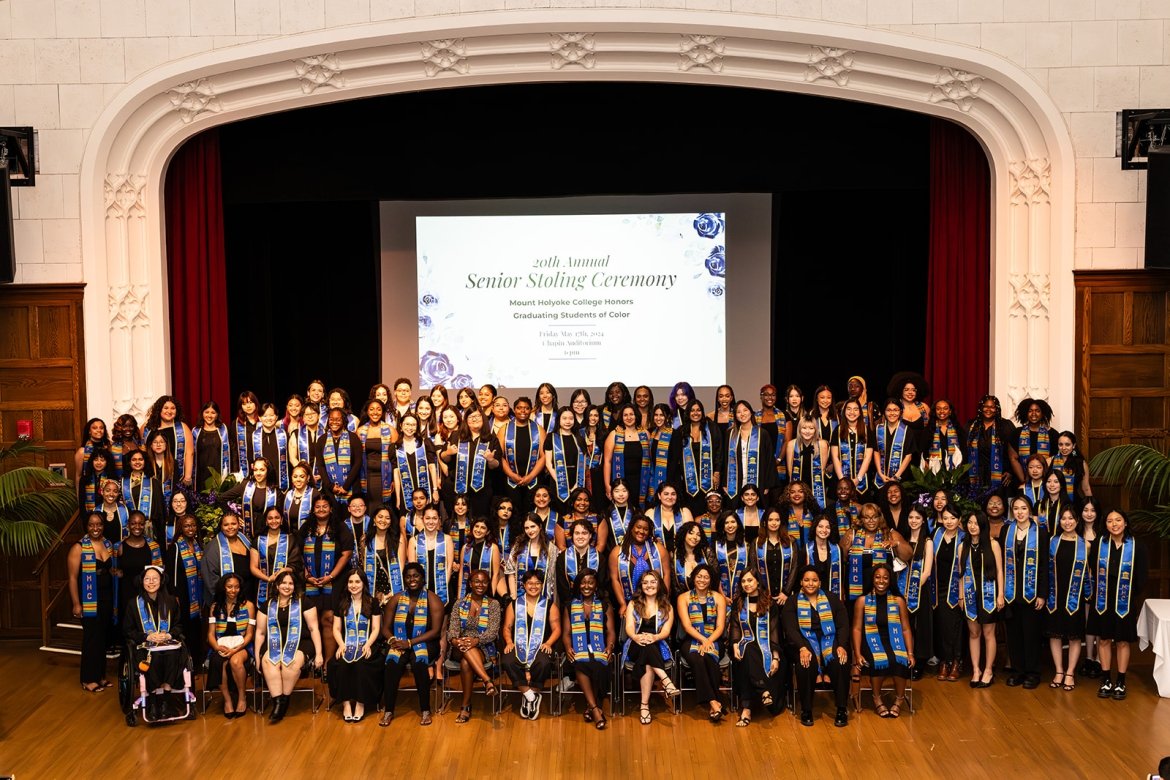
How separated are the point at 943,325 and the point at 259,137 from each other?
6.17 meters

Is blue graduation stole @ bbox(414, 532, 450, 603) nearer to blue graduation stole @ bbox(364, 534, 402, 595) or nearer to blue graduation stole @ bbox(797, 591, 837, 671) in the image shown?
blue graduation stole @ bbox(364, 534, 402, 595)

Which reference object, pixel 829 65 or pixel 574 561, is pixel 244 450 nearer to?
pixel 574 561

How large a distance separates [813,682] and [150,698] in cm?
422

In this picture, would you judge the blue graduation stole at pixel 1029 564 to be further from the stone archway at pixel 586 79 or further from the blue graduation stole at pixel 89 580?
the blue graduation stole at pixel 89 580

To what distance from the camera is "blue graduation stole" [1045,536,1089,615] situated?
26.1ft

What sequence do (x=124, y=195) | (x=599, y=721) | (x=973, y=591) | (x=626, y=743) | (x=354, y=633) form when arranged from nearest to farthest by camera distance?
(x=626, y=743) → (x=599, y=721) → (x=354, y=633) → (x=973, y=591) → (x=124, y=195)

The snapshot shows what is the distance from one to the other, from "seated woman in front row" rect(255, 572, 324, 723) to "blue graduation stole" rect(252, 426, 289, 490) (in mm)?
1315

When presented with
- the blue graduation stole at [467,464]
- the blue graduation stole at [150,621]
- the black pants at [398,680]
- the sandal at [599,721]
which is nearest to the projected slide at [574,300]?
the blue graduation stole at [467,464]

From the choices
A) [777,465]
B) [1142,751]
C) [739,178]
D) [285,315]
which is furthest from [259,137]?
[1142,751]

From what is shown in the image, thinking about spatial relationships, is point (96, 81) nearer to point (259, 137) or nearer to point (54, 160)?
point (54, 160)

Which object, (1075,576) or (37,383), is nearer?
(1075,576)

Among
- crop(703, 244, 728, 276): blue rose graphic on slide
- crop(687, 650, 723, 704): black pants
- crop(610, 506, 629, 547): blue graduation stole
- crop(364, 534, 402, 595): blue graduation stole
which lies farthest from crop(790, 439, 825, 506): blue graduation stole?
crop(364, 534, 402, 595): blue graduation stole

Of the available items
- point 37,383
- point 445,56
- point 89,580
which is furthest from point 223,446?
point 445,56

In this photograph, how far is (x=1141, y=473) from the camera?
9.20 metres
